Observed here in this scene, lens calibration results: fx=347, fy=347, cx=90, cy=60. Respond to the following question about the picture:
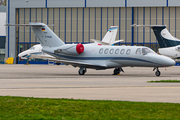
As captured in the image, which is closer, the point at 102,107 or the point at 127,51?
the point at 102,107

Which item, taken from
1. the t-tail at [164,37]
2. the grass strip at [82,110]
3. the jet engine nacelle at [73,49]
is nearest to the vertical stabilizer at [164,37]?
the t-tail at [164,37]

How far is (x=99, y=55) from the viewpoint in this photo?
111 feet

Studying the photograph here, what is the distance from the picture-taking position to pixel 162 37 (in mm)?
38094

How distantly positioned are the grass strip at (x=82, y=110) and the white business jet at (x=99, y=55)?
1947 cm

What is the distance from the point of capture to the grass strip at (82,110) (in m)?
9.73

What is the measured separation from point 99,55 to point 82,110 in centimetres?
2302

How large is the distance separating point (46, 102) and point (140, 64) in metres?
20.4

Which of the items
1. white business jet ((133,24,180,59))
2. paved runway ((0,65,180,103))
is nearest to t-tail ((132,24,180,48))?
white business jet ((133,24,180,59))

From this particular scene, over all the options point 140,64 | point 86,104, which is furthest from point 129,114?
point 140,64

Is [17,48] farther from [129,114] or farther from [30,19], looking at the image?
[129,114]

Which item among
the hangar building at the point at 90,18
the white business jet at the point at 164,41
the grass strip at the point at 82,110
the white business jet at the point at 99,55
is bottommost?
the grass strip at the point at 82,110

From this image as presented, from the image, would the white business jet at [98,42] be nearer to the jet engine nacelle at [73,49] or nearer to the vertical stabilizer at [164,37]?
the vertical stabilizer at [164,37]

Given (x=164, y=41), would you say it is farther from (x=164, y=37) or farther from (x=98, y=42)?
(x=98, y=42)

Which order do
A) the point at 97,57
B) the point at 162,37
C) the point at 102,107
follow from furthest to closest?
the point at 162,37 → the point at 97,57 → the point at 102,107
